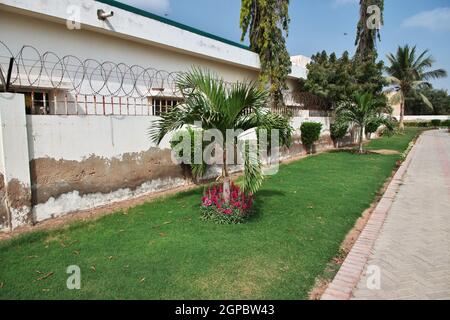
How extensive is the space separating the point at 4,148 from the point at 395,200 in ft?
23.4

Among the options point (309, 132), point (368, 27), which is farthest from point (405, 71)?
point (309, 132)

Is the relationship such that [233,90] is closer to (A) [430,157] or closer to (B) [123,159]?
(B) [123,159]

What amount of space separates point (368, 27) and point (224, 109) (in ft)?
69.2

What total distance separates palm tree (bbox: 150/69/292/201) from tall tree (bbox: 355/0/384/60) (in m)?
19.3

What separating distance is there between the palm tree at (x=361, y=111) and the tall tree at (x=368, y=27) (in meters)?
8.30

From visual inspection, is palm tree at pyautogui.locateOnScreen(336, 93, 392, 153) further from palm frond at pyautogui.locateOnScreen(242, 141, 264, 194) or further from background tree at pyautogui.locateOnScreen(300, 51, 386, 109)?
palm frond at pyautogui.locateOnScreen(242, 141, 264, 194)

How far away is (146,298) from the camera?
278 cm

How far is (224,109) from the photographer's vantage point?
4.37 metres

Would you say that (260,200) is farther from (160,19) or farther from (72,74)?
(160,19)

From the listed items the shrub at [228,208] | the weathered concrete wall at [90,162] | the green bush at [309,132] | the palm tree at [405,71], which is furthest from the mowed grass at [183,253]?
the palm tree at [405,71]

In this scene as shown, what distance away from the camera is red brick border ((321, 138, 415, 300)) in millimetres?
2977

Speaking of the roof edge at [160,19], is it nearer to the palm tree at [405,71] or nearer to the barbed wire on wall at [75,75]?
the barbed wire on wall at [75,75]
